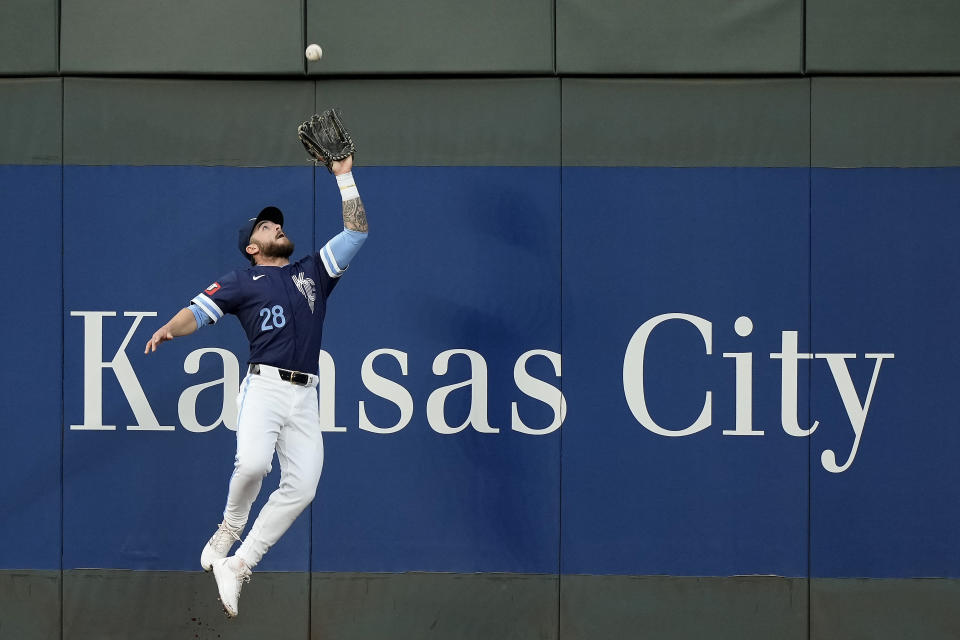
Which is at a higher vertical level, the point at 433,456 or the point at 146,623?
the point at 433,456

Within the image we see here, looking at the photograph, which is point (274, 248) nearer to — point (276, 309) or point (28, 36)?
point (276, 309)

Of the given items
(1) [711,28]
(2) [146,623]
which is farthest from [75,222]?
(1) [711,28]

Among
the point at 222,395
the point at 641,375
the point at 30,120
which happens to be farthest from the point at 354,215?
the point at 30,120

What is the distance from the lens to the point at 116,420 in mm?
6953

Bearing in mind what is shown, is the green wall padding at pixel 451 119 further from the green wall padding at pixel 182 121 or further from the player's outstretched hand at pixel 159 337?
the player's outstretched hand at pixel 159 337

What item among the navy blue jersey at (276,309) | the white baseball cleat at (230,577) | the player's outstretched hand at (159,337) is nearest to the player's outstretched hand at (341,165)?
the navy blue jersey at (276,309)

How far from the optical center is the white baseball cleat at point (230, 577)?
5.50 metres

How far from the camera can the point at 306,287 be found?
5.74m

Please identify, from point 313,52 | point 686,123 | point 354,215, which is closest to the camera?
point 354,215

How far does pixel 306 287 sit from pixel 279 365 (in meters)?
0.45

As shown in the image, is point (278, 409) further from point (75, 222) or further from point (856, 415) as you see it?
point (856, 415)

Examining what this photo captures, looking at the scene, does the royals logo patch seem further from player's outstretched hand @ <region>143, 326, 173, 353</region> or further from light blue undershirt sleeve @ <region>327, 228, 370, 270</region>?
player's outstretched hand @ <region>143, 326, 173, 353</region>

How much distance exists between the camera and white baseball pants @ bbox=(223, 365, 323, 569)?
553 centimetres

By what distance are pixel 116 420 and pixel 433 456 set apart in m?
2.08
